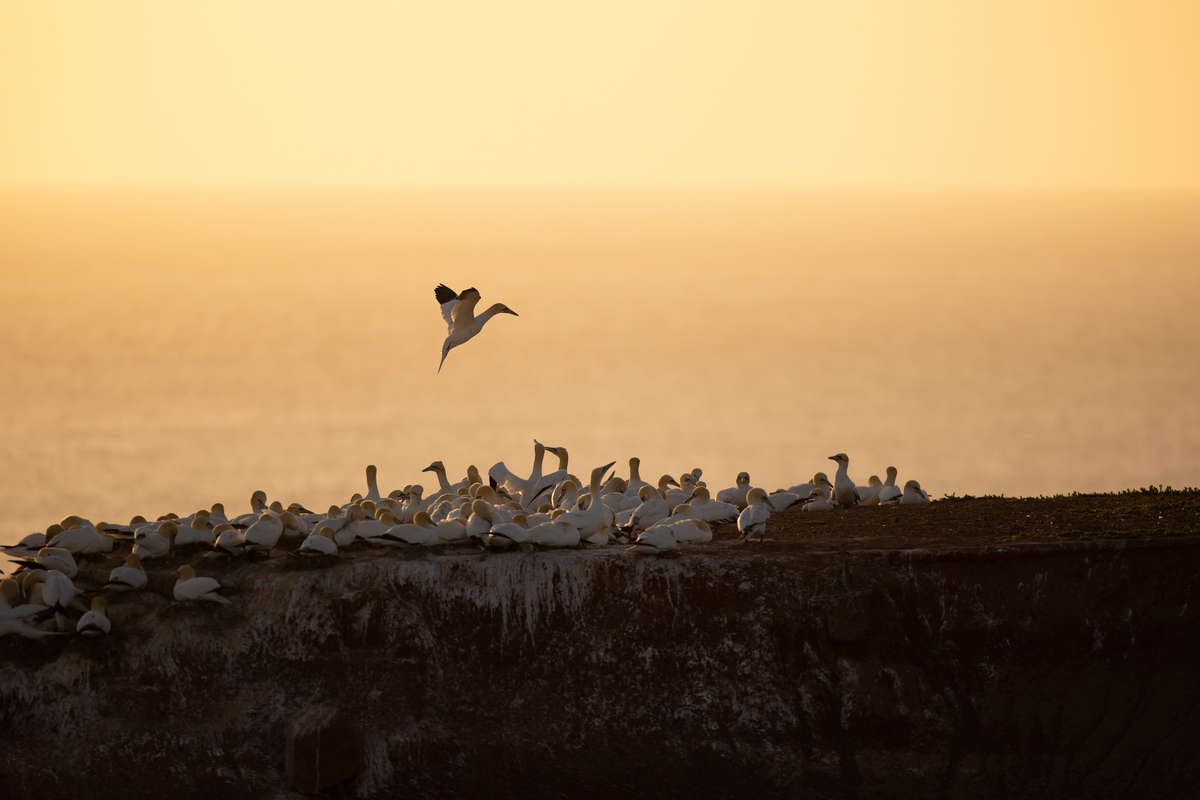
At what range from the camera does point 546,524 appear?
2177 cm

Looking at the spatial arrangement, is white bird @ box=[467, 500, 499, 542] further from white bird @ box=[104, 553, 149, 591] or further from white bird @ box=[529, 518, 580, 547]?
white bird @ box=[104, 553, 149, 591]

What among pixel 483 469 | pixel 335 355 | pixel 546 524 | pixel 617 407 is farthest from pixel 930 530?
pixel 335 355

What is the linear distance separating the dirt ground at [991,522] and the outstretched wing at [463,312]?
22.3 feet

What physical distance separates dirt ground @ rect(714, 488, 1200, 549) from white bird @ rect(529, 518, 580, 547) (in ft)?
9.78

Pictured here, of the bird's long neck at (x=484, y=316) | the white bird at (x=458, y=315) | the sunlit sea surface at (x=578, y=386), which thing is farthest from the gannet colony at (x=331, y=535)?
the sunlit sea surface at (x=578, y=386)

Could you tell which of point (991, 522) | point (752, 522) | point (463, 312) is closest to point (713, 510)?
point (752, 522)

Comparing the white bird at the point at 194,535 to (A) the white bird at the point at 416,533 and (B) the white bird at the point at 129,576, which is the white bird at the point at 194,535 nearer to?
(B) the white bird at the point at 129,576

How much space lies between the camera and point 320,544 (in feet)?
71.0

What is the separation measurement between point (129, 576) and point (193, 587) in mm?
1122

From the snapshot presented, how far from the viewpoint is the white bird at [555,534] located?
2150 centimetres

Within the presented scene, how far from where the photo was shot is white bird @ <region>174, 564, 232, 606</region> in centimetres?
2094

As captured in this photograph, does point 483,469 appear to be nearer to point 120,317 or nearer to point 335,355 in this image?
point 335,355

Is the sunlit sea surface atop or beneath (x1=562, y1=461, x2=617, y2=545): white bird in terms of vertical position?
atop

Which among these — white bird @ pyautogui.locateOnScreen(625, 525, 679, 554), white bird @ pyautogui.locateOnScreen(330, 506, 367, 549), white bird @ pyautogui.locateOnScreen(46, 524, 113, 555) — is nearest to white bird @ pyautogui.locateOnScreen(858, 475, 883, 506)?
white bird @ pyautogui.locateOnScreen(625, 525, 679, 554)
